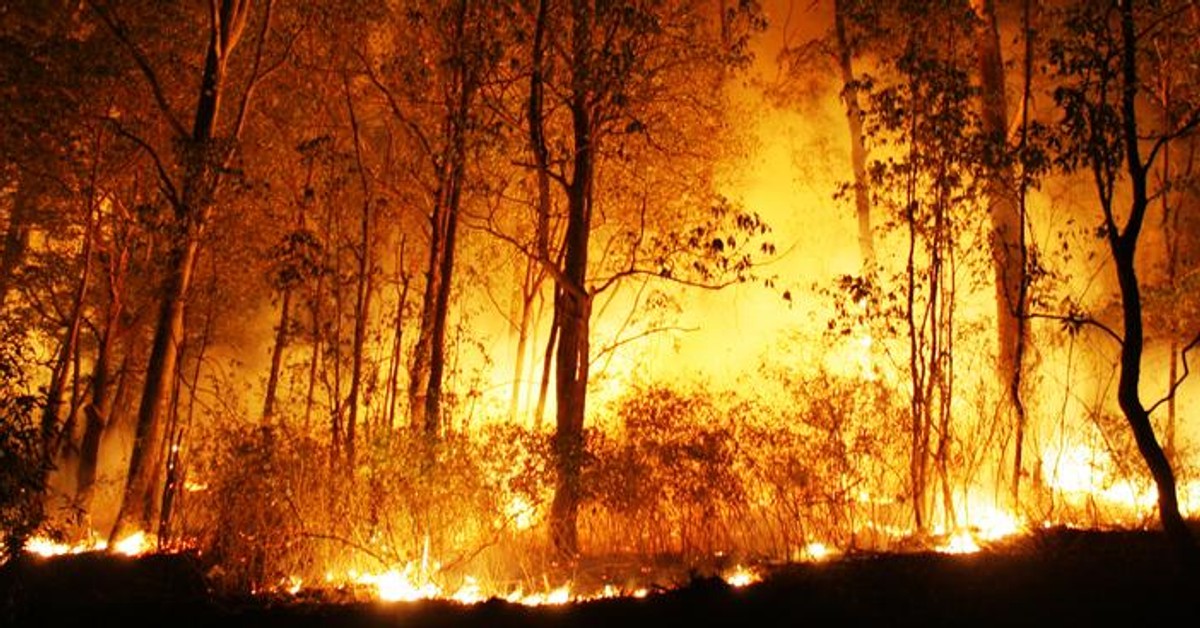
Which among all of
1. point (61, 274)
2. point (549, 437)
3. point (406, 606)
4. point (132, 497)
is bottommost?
point (406, 606)

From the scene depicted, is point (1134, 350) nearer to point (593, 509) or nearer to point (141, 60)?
point (593, 509)

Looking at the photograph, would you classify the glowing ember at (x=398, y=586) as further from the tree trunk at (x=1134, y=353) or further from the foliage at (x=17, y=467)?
the tree trunk at (x=1134, y=353)

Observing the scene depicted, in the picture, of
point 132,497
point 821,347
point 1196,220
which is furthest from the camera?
point 1196,220

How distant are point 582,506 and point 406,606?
194 cm

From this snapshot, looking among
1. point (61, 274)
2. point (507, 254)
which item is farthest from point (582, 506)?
point (61, 274)

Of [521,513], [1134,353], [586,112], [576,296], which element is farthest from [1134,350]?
[586,112]

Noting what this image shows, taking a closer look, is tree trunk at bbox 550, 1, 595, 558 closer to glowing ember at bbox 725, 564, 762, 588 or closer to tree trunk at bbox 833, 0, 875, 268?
glowing ember at bbox 725, 564, 762, 588

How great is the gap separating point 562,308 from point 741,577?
3322 mm

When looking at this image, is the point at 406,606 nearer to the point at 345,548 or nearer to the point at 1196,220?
the point at 345,548

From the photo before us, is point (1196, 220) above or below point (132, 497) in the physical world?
above

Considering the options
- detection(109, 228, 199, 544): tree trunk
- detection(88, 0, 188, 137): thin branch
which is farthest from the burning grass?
detection(88, 0, 188, 137): thin branch

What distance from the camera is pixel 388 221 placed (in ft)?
45.0

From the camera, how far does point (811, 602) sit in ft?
21.8

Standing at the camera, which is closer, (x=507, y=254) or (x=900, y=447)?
(x=900, y=447)
